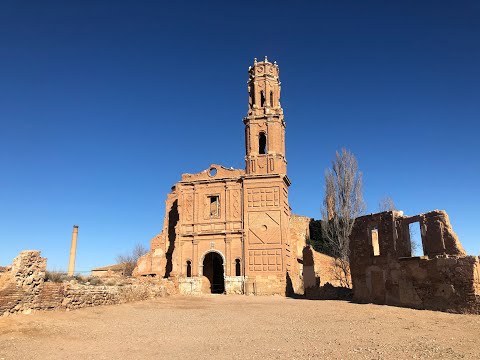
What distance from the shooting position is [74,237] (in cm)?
3209

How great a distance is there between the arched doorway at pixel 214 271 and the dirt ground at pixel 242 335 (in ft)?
58.1

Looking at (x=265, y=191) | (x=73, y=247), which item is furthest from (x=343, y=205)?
(x=73, y=247)

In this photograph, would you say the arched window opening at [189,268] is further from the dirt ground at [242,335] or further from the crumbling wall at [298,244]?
the dirt ground at [242,335]

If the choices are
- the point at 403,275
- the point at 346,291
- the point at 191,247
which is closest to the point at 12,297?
the point at 403,275

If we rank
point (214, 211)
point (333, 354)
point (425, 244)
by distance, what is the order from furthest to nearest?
1. point (214, 211)
2. point (425, 244)
3. point (333, 354)

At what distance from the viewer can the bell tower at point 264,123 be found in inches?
1248

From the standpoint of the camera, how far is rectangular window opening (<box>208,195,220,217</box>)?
32.0 metres

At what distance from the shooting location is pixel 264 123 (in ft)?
108

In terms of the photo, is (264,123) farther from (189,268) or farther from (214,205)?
(189,268)

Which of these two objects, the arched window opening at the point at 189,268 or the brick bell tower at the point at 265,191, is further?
the arched window opening at the point at 189,268

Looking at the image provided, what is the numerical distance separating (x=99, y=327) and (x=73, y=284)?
12.3ft

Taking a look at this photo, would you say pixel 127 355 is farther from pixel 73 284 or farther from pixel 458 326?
pixel 458 326

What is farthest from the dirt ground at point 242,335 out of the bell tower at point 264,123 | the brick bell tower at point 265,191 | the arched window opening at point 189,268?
the bell tower at point 264,123

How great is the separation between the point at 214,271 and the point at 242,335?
79.0 ft
